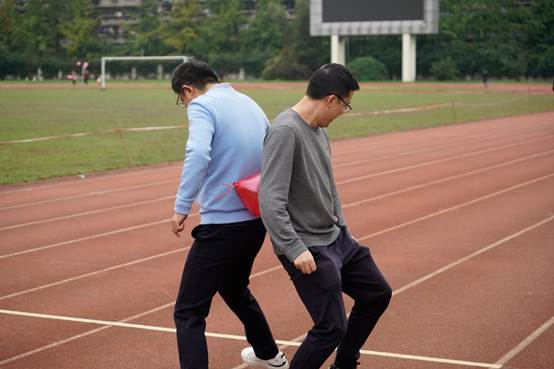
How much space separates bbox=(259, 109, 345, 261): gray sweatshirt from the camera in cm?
487

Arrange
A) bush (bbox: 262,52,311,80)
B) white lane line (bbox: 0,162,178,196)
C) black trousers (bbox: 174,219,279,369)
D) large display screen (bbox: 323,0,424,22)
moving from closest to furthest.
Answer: black trousers (bbox: 174,219,279,369) < white lane line (bbox: 0,162,178,196) < large display screen (bbox: 323,0,424,22) < bush (bbox: 262,52,311,80)

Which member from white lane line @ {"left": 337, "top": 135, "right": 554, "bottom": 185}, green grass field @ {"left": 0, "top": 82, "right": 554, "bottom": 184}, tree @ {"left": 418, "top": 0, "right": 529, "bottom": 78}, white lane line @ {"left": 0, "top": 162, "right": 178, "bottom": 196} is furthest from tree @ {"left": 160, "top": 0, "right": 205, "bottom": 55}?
white lane line @ {"left": 0, "top": 162, "right": 178, "bottom": 196}

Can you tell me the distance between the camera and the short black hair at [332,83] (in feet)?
16.1

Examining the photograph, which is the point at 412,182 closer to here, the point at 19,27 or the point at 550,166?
the point at 550,166

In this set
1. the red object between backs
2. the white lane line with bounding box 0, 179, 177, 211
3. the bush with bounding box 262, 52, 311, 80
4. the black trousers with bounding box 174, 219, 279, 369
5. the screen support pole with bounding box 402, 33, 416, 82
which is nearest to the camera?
the red object between backs

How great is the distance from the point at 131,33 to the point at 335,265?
112753 mm

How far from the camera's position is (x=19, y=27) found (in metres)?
111

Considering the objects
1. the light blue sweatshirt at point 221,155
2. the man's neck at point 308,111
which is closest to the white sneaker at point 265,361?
the light blue sweatshirt at point 221,155

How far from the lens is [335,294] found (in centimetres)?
496

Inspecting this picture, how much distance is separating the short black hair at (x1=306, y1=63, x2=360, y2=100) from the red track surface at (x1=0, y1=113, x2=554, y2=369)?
2.05m

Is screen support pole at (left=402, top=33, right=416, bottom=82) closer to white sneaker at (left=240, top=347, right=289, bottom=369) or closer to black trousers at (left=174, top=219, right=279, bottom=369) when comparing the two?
white sneaker at (left=240, top=347, right=289, bottom=369)

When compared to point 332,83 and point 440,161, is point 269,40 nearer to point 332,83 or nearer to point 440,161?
point 440,161

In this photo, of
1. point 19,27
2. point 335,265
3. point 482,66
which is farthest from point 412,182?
point 19,27

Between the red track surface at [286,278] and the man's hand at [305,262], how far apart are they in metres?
1.60
